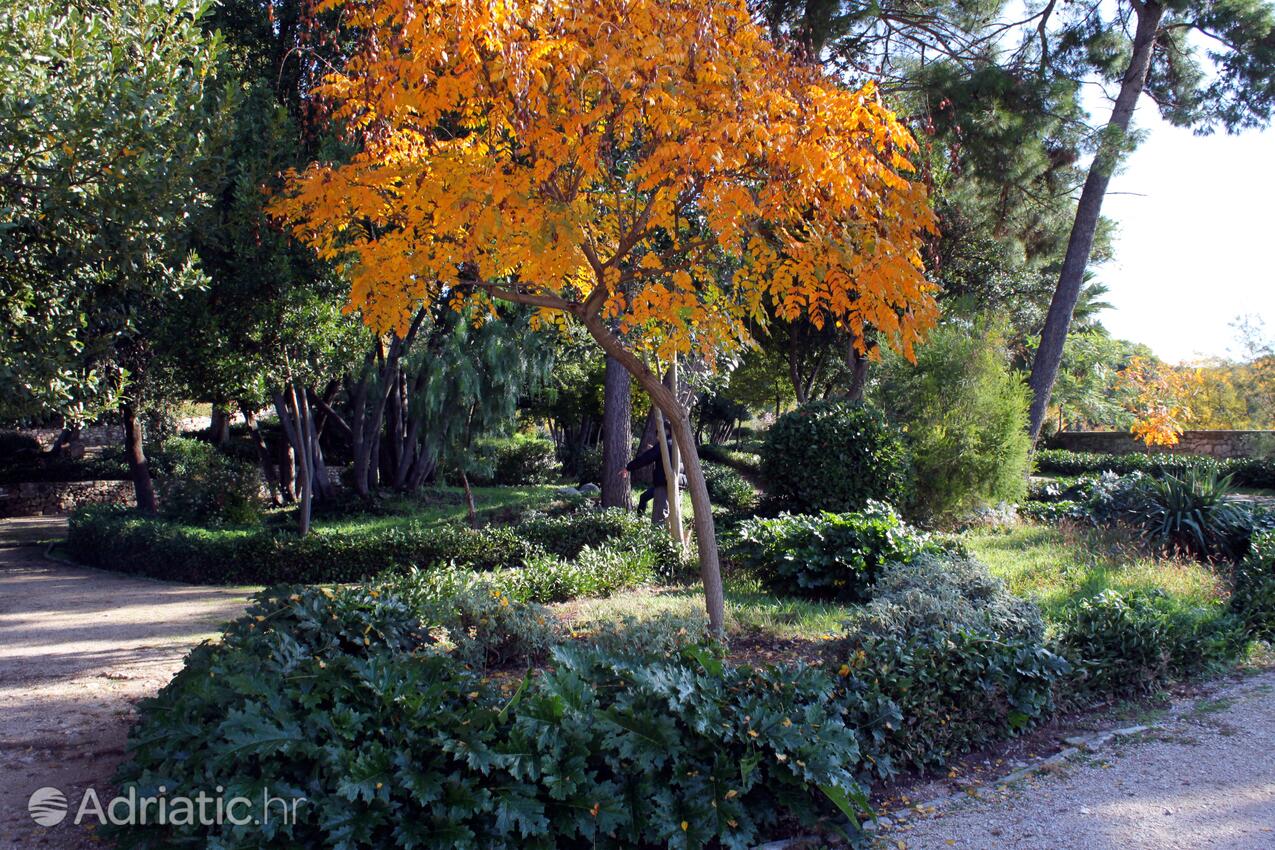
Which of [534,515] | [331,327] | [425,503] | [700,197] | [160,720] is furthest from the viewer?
[425,503]

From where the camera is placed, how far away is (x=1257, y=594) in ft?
21.2

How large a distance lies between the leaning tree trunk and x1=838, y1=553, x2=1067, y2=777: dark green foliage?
9.37 meters

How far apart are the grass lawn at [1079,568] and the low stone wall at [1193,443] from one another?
16248mm

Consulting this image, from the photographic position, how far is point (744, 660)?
5.30 m

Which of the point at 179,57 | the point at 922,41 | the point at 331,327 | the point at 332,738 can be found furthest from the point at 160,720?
the point at 922,41

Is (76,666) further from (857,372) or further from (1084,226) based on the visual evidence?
(857,372)

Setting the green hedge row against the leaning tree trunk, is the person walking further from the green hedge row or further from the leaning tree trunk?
the green hedge row

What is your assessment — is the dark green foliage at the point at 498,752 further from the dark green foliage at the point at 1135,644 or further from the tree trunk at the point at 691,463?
the dark green foliage at the point at 1135,644

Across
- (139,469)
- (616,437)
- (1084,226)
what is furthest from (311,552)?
(1084,226)

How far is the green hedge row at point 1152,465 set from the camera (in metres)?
19.5

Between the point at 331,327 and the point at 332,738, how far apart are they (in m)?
7.39

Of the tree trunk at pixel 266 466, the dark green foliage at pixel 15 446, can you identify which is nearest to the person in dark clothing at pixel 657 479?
the tree trunk at pixel 266 466

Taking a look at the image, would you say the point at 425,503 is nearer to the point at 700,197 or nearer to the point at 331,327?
the point at 331,327

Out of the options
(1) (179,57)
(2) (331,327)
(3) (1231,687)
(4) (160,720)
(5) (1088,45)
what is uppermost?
(5) (1088,45)
